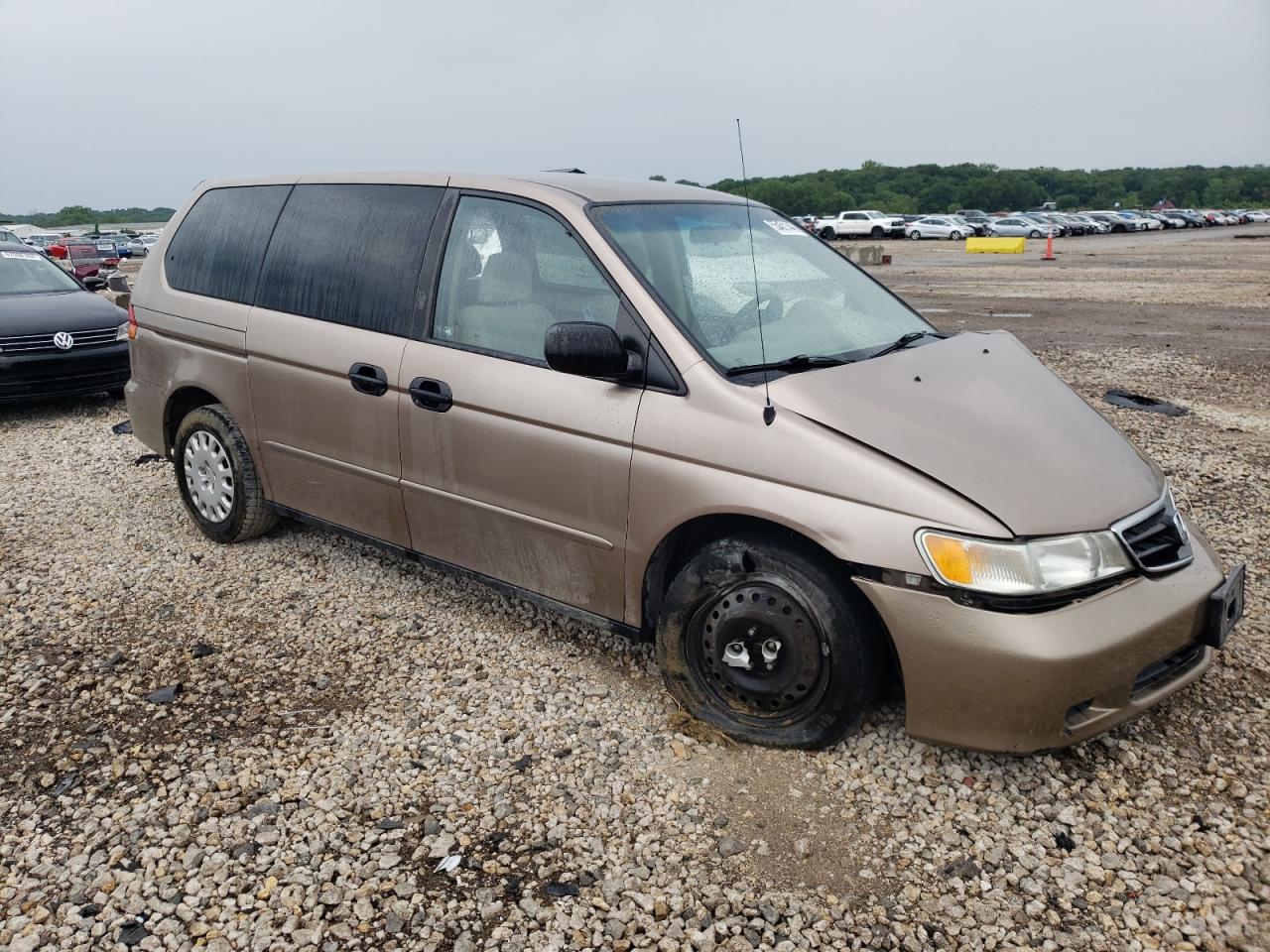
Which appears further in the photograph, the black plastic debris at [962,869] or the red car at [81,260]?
the red car at [81,260]

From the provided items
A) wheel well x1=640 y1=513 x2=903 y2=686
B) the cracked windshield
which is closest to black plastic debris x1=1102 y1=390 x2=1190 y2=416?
the cracked windshield

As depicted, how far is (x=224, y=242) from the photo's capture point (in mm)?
4836

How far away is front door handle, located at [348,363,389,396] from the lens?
13.0ft

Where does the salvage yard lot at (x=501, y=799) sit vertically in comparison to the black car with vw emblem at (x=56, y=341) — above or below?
below

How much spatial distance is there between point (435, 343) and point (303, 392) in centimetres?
84

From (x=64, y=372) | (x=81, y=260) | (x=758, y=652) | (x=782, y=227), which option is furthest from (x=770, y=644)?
(x=81, y=260)

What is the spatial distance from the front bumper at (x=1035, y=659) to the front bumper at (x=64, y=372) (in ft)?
25.7

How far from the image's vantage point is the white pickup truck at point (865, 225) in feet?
166

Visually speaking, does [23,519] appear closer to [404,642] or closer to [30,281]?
[404,642]

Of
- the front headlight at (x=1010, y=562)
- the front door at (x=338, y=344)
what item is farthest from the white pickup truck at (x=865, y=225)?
the front headlight at (x=1010, y=562)

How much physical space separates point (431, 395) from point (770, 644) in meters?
1.64

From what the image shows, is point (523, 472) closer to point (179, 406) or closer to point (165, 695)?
point (165, 695)

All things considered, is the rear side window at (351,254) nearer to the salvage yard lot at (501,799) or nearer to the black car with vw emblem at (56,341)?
the salvage yard lot at (501,799)

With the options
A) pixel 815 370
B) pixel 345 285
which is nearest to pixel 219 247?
pixel 345 285
